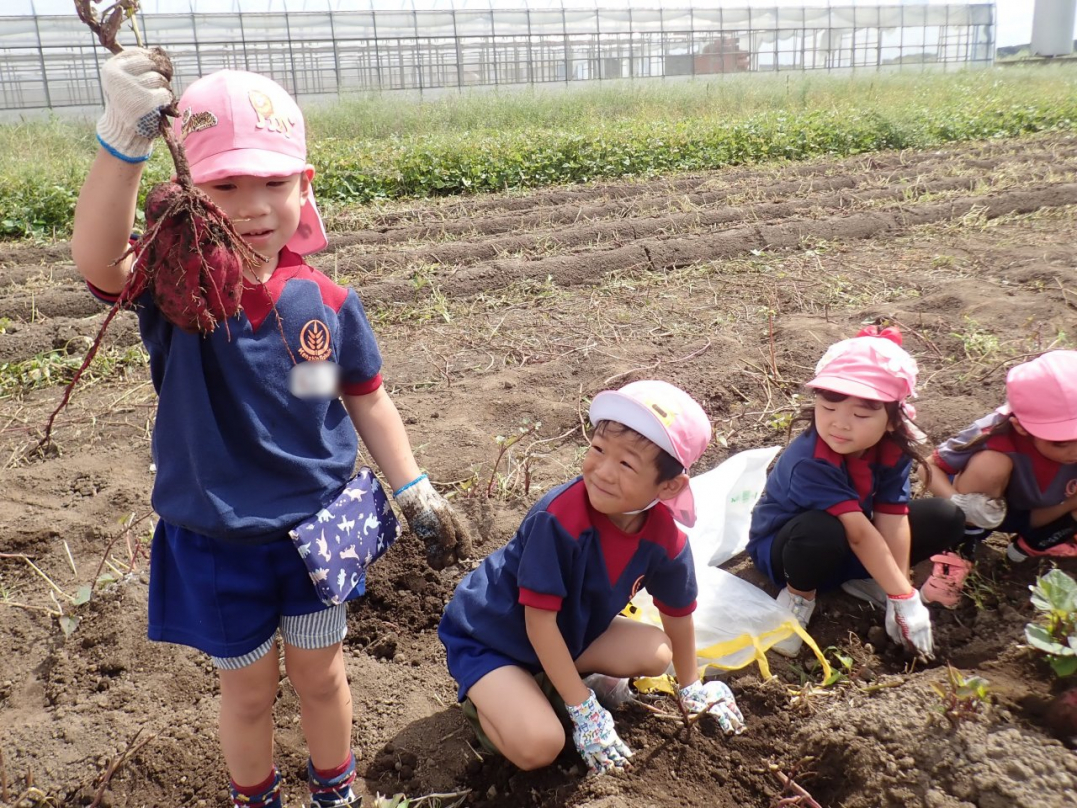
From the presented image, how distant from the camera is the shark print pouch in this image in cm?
161

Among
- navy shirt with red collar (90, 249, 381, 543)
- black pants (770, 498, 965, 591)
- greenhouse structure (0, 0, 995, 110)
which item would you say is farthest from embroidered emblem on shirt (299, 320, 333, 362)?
greenhouse structure (0, 0, 995, 110)

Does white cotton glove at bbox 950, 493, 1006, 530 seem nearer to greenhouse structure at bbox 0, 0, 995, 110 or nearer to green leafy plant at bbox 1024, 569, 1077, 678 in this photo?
green leafy plant at bbox 1024, 569, 1077, 678

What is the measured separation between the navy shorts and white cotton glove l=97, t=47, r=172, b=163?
69 centimetres

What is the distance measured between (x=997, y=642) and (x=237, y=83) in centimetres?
213

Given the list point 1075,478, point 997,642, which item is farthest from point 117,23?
point 1075,478

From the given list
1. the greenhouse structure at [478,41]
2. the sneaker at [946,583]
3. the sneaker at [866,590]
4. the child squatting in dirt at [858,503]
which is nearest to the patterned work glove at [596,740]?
the child squatting in dirt at [858,503]

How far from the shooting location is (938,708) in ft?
5.72

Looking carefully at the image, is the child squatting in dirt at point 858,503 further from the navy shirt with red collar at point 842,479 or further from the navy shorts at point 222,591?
the navy shorts at point 222,591

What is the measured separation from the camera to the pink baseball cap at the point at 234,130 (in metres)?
1.48

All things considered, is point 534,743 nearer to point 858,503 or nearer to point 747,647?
point 747,647

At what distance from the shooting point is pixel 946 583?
2527mm

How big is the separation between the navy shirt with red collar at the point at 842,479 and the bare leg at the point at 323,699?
51.8 inches

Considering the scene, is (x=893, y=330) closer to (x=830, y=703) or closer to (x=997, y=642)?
(x=997, y=642)

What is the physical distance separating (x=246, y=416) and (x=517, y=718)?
86cm
